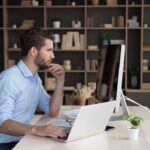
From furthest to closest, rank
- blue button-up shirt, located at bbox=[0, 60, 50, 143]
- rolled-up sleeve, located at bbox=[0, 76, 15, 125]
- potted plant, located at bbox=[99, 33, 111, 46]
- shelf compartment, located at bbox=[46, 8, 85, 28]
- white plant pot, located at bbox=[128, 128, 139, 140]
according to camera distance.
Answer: shelf compartment, located at bbox=[46, 8, 85, 28], potted plant, located at bbox=[99, 33, 111, 46], blue button-up shirt, located at bbox=[0, 60, 50, 143], rolled-up sleeve, located at bbox=[0, 76, 15, 125], white plant pot, located at bbox=[128, 128, 139, 140]

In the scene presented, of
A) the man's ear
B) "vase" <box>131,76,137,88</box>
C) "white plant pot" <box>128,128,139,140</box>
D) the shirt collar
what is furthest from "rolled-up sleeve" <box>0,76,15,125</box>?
"vase" <box>131,76,137,88</box>

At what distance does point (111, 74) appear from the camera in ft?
6.86

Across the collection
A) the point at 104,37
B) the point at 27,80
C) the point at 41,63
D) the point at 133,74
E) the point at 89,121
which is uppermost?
the point at 104,37

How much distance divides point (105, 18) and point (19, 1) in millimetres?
1473

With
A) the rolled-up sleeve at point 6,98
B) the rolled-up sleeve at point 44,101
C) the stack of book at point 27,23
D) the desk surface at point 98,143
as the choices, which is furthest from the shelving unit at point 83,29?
the desk surface at point 98,143

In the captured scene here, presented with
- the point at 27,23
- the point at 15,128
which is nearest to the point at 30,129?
the point at 15,128

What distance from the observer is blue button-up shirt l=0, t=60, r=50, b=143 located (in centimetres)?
209

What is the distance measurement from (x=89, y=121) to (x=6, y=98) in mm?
522

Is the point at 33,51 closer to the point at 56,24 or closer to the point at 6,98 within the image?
the point at 6,98

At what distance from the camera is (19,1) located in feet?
20.5

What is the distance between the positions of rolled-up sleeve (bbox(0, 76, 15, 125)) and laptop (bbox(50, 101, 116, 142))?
1.05 feet

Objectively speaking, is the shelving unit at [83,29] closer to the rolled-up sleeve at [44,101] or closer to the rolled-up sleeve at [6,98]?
the rolled-up sleeve at [44,101]

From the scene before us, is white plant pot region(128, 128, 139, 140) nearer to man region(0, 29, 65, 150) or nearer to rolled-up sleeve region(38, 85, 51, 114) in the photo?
man region(0, 29, 65, 150)

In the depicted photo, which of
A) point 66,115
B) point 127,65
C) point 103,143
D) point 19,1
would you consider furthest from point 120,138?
point 19,1
